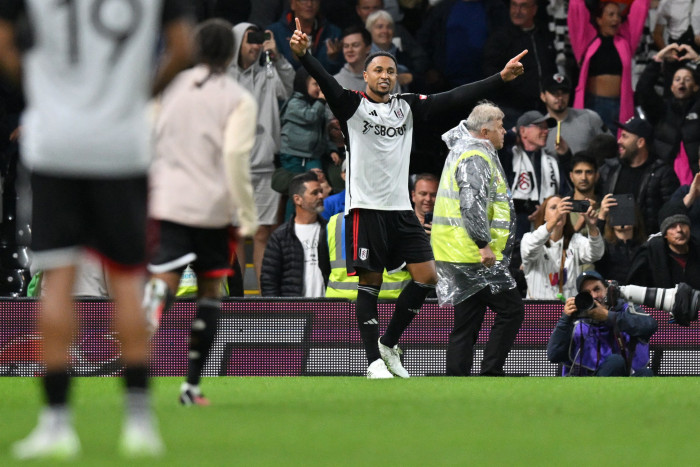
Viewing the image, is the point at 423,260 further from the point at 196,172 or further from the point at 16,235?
the point at 16,235

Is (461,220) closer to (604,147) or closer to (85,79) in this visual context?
(604,147)

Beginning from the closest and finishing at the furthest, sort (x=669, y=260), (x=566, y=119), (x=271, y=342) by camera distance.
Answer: (x=271, y=342)
(x=669, y=260)
(x=566, y=119)

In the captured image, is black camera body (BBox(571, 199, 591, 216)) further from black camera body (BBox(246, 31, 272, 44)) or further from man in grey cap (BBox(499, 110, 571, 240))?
black camera body (BBox(246, 31, 272, 44))

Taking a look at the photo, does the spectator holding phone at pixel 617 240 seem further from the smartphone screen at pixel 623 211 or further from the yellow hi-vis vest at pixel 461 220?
the yellow hi-vis vest at pixel 461 220

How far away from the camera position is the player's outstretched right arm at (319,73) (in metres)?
9.59

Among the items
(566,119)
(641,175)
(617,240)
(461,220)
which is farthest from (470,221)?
(566,119)

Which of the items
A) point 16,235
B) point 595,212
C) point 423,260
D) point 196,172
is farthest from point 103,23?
point 16,235

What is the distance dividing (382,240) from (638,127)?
5.31 m

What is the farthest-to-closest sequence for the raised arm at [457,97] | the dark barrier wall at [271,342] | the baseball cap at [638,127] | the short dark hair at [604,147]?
the short dark hair at [604,147] → the baseball cap at [638,127] → the dark barrier wall at [271,342] → the raised arm at [457,97]

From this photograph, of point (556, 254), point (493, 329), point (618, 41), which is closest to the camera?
point (493, 329)

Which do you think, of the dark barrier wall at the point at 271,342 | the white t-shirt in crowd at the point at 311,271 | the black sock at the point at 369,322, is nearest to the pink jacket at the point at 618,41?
the white t-shirt in crowd at the point at 311,271

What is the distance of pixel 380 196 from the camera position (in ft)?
33.3

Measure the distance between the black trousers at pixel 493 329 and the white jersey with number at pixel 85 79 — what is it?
6.30 m

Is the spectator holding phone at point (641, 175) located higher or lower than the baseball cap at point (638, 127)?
lower
